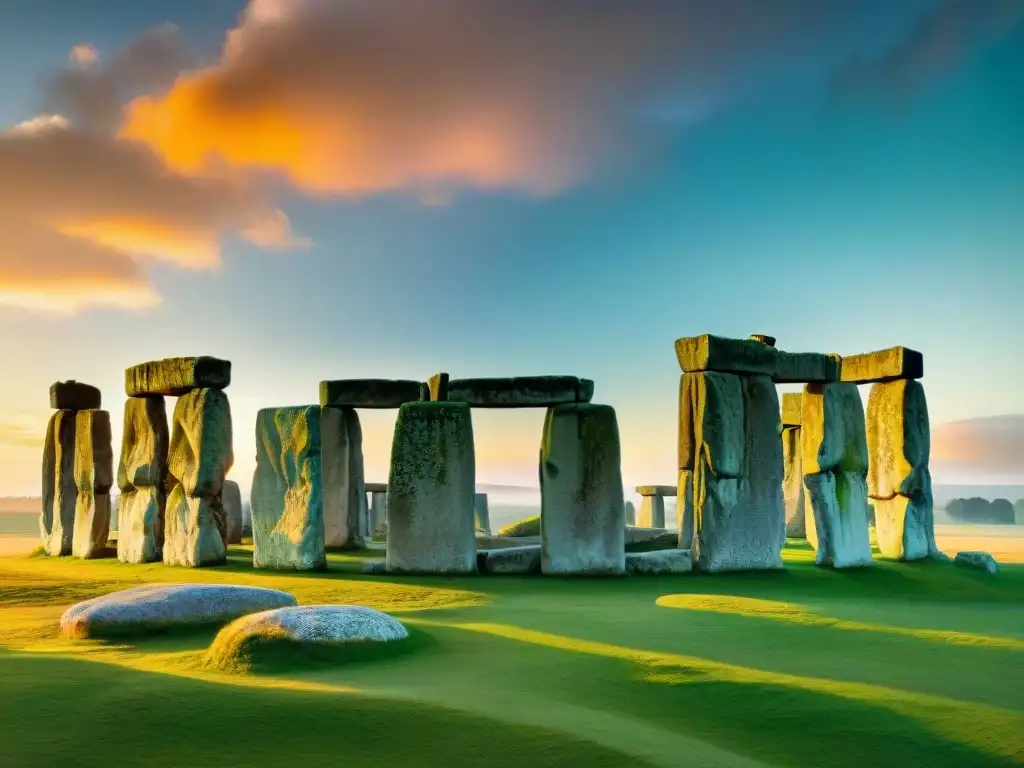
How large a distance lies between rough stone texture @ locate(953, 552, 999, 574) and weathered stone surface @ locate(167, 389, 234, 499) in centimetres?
1123

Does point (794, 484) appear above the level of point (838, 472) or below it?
below

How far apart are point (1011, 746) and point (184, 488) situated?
1241cm

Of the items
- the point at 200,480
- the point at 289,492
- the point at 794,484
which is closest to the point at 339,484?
the point at 200,480

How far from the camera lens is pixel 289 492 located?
546 inches

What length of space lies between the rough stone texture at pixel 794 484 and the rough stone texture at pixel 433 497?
9729 millimetres

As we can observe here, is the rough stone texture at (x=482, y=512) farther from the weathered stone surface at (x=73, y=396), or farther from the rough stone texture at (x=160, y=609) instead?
the rough stone texture at (x=160, y=609)

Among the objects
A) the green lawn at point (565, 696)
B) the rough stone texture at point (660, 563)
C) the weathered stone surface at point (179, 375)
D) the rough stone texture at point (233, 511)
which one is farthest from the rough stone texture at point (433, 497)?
the rough stone texture at point (233, 511)

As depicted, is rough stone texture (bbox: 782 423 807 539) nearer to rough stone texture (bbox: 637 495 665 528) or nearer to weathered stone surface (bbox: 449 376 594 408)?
rough stone texture (bbox: 637 495 665 528)

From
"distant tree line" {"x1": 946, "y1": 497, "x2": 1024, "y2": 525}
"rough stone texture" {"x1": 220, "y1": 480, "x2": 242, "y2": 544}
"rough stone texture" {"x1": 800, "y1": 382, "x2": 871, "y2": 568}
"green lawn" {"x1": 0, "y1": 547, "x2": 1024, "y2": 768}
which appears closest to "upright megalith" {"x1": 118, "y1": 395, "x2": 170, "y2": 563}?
"rough stone texture" {"x1": 220, "y1": 480, "x2": 242, "y2": 544}

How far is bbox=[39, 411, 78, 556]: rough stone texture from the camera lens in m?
18.0

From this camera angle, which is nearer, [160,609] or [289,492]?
[160,609]

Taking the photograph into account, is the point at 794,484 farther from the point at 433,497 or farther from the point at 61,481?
the point at 61,481

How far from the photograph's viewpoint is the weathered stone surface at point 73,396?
59.2ft

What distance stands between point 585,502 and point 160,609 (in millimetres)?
6576
